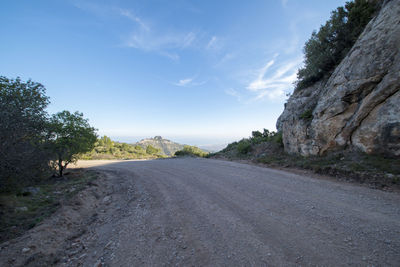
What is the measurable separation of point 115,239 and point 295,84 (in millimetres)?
19167

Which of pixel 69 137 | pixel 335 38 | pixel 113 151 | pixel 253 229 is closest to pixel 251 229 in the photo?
pixel 253 229

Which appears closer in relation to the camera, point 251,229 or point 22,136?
point 251,229

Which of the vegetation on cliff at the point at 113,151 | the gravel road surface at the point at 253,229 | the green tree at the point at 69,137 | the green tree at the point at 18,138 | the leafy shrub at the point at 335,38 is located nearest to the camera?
the gravel road surface at the point at 253,229

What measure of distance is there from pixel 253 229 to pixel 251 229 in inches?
1.5

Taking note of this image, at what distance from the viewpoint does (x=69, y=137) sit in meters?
9.36

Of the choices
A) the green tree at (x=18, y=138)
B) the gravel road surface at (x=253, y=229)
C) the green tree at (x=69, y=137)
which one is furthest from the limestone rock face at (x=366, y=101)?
the green tree at (x=69, y=137)

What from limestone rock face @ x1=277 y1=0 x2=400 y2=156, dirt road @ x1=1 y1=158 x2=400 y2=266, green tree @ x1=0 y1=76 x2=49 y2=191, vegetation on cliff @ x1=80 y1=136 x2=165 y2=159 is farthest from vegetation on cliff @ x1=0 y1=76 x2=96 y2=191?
vegetation on cliff @ x1=80 y1=136 x2=165 y2=159

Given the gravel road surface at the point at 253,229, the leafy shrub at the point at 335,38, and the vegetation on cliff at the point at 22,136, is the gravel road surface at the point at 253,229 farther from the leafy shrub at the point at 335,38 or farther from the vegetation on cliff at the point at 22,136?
the leafy shrub at the point at 335,38

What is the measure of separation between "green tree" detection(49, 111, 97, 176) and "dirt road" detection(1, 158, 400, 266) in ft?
22.7

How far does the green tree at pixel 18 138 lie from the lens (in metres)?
3.66

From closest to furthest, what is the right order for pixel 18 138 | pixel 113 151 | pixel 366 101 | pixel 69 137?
1. pixel 18 138
2. pixel 366 101
3. pixel 69 137
4. pixel 113 151

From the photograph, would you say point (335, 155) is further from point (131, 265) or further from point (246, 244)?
point (131, 265)

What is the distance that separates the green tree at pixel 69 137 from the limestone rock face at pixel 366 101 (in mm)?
14538

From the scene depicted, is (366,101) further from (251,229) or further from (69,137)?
(69,137)
